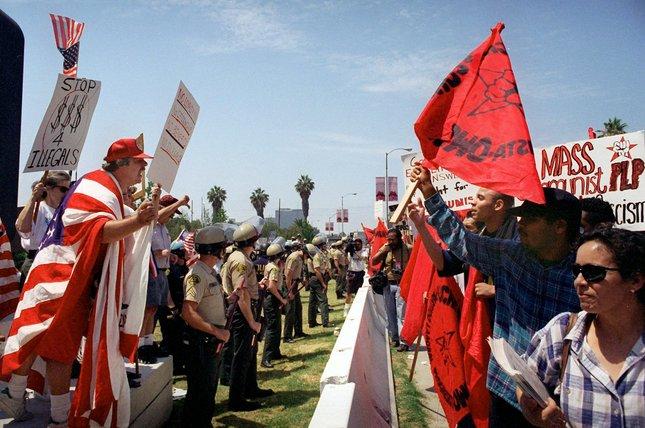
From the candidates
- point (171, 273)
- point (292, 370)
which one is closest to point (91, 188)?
point (171, 273)

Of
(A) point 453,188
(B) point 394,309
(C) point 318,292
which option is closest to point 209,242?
(A) point 453,188

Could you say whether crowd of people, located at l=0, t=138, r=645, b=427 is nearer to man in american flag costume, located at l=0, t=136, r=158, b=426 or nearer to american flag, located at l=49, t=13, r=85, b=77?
man in american flag costume, located at l=0, t=136, r=158, b=426

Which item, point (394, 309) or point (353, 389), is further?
point (394, 309)

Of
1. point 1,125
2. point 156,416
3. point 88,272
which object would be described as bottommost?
point 156,416

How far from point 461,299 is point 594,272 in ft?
8.65

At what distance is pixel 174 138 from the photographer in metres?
4.02

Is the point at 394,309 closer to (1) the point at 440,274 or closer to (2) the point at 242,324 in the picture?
(2) the point at 242,324

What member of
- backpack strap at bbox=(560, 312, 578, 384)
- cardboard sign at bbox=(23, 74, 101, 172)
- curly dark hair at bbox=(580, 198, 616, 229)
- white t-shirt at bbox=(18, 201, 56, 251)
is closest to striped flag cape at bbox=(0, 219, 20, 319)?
white t-shirt at bbox=(18, 201, 56, 251)

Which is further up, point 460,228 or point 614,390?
point 460,228

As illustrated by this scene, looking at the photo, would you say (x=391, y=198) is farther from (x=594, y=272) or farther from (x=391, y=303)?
(x=594, y=272)

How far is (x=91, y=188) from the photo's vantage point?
3.65 m

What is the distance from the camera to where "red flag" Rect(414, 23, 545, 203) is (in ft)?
9.52

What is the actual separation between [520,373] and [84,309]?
9.30ft

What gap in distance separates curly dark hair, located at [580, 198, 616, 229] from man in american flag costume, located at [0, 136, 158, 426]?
3.47 metres
